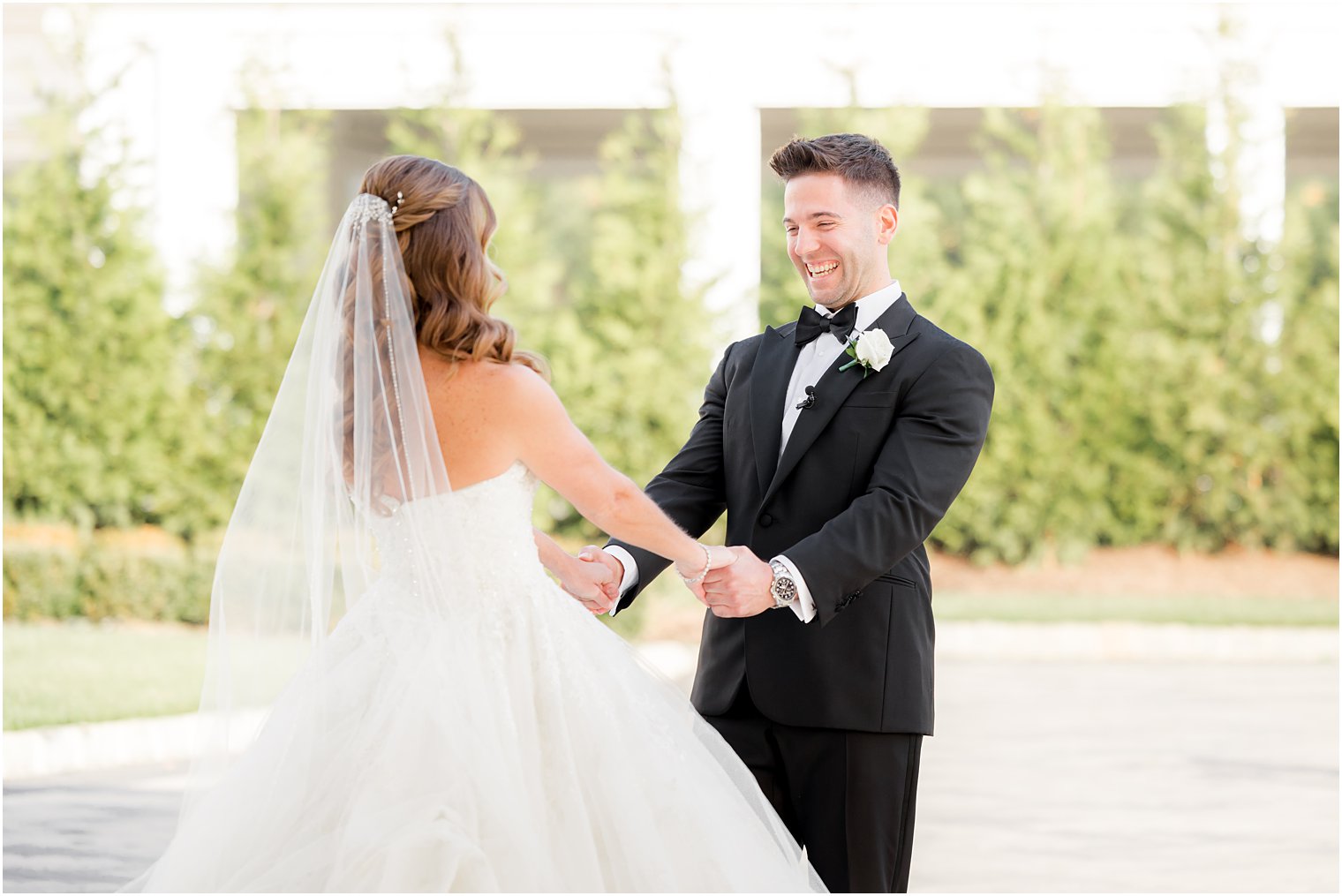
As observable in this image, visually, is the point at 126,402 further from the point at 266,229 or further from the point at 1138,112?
the point at 1138,112

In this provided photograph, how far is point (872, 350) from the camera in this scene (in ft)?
11.8

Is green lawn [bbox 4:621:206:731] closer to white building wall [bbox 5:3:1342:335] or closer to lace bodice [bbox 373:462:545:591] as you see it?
white building wall [bbox 5:3:1342:335]

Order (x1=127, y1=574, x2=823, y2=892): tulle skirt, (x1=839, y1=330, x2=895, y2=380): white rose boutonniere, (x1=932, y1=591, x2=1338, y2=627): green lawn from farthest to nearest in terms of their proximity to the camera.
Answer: (x1=932, y1=591, x2=1338, y2=627): green lawn
(x1=839, y1=330, x2=895, y2=380): white rose boutonniere
(x1=127, y1=574, x2=823, y2=892): tulle skirt

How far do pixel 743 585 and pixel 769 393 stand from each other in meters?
0.55

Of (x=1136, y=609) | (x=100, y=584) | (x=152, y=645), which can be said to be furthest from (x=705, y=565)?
(x=1136, y=609)

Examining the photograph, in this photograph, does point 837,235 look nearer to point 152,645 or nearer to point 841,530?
point 841,530

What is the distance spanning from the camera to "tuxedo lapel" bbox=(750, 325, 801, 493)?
3699 mm

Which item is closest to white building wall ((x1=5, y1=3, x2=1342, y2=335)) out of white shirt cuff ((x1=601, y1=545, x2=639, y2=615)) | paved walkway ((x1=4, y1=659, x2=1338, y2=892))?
paved walkway ((x1=4, y1=659, x2=1338, y2=892))

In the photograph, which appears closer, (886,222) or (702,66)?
(886,222)

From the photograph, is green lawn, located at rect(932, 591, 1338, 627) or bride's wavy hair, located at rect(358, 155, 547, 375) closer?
bride's wavy hair, located at rect(358, 155, 547, 375)

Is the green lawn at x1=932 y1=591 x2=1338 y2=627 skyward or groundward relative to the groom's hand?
groundward

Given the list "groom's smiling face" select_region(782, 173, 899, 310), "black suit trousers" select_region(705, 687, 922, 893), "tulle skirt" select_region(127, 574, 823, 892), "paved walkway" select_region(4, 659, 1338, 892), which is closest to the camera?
"tulle skirt" select_region(127, 574, 823, 892)

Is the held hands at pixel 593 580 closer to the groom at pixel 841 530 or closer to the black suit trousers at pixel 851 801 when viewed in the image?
the groom at pixel 841 530

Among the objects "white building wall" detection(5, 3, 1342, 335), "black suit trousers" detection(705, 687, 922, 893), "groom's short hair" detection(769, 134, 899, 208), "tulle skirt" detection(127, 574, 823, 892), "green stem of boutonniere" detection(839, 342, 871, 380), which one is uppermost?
"white building wall" detection(5, 3, 1342, 335)
